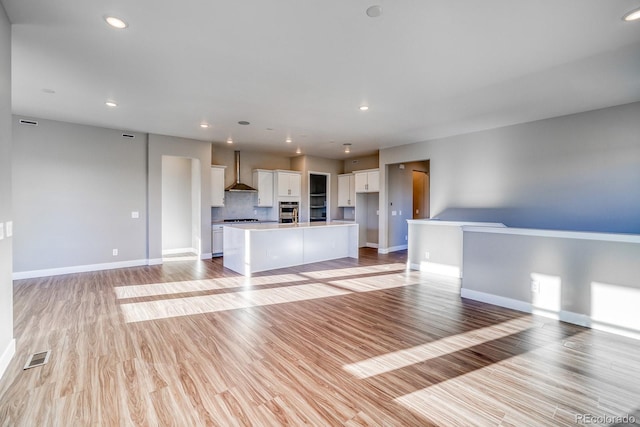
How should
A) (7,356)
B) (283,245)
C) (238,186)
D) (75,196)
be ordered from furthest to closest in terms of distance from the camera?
1. (238,186)
2. (283,245)
3. (75,196)
4. (7,356)

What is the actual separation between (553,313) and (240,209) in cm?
720

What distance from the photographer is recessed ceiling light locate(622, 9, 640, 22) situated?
2230mm

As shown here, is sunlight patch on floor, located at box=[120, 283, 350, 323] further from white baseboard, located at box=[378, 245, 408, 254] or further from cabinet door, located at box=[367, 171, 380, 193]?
cabinet door, located at box=[367, 171, 380, 193]

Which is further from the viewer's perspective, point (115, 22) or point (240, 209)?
point (240, 209)

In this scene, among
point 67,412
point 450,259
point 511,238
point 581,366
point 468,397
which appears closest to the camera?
point 67,412

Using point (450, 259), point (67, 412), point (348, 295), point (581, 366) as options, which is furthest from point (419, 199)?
point (67, 412)

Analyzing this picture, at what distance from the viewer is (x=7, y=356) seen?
Result: 2314mm

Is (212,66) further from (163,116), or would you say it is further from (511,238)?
(511,238)

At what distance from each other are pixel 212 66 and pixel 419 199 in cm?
786

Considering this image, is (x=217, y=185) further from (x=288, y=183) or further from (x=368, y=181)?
(x=368, y=181)

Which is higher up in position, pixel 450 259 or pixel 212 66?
pixel 212 66

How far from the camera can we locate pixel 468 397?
1.97 metres

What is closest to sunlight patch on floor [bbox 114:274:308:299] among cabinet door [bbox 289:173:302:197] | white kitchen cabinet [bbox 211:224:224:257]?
white kitchen cabinet [bbox 211:224:224:257]

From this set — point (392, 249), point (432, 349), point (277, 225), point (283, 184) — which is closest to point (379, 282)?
point (432, 349)
